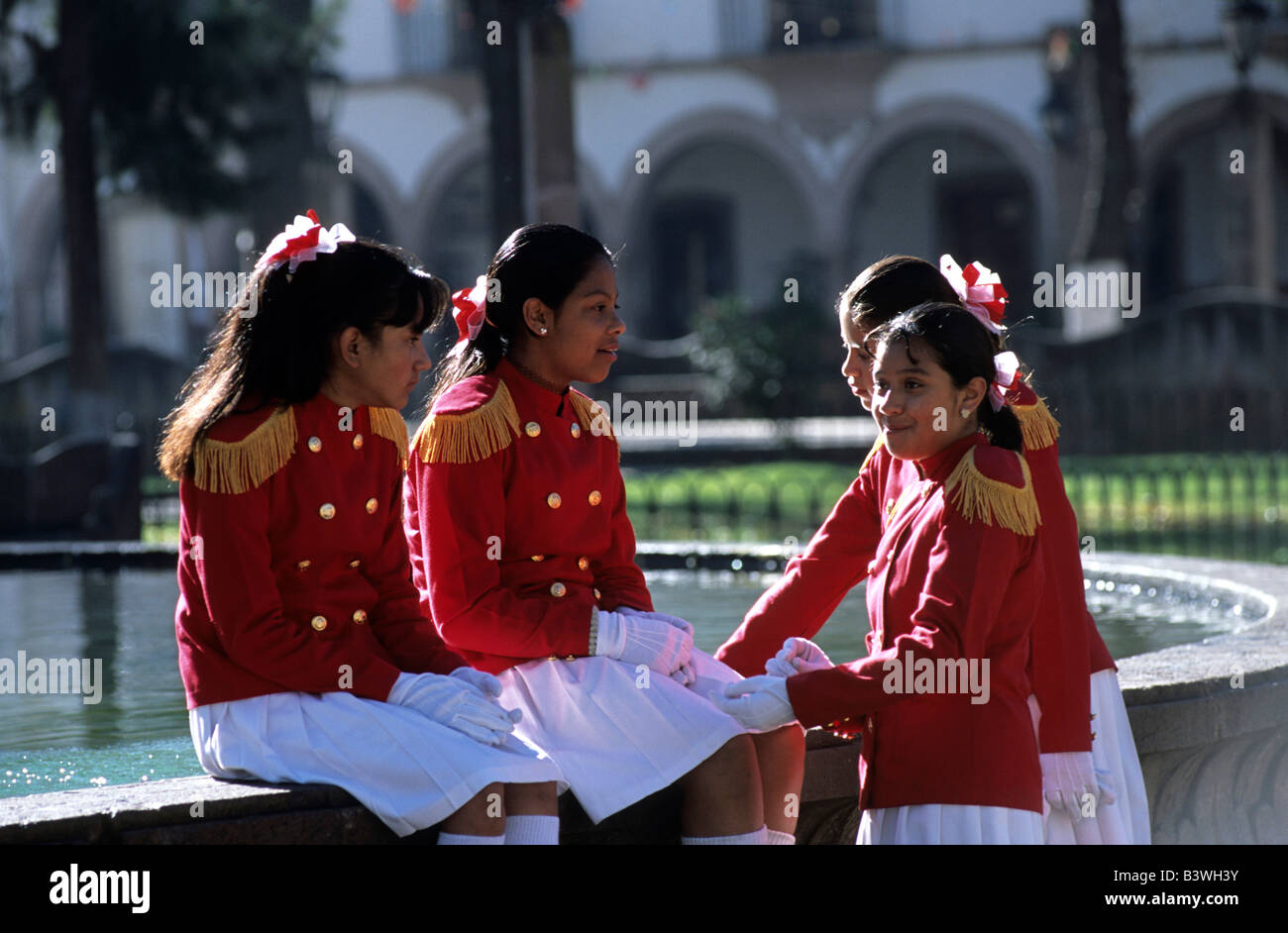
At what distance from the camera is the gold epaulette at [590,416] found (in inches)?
129

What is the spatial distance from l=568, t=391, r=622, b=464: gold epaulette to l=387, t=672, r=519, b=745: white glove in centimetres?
63

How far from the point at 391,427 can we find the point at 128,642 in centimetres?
255

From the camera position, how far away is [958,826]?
9.02 ft

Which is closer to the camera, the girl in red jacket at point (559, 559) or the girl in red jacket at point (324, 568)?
the girl in red jacket at point (324, 568)

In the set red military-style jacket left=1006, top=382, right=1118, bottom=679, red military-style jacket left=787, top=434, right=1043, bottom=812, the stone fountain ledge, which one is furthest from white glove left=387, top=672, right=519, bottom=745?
the stone fountain ledge

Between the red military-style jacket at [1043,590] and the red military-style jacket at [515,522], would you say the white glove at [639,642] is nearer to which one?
the red military-style jacket at [515,522]

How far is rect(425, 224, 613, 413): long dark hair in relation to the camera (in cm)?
313

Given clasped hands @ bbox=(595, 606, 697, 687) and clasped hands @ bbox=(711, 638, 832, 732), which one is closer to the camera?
clasped hands @ bbox=(711, 638, 832, 732)

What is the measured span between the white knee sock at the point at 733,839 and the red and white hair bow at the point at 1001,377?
0.82 m

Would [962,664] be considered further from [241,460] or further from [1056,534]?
[241,460]
